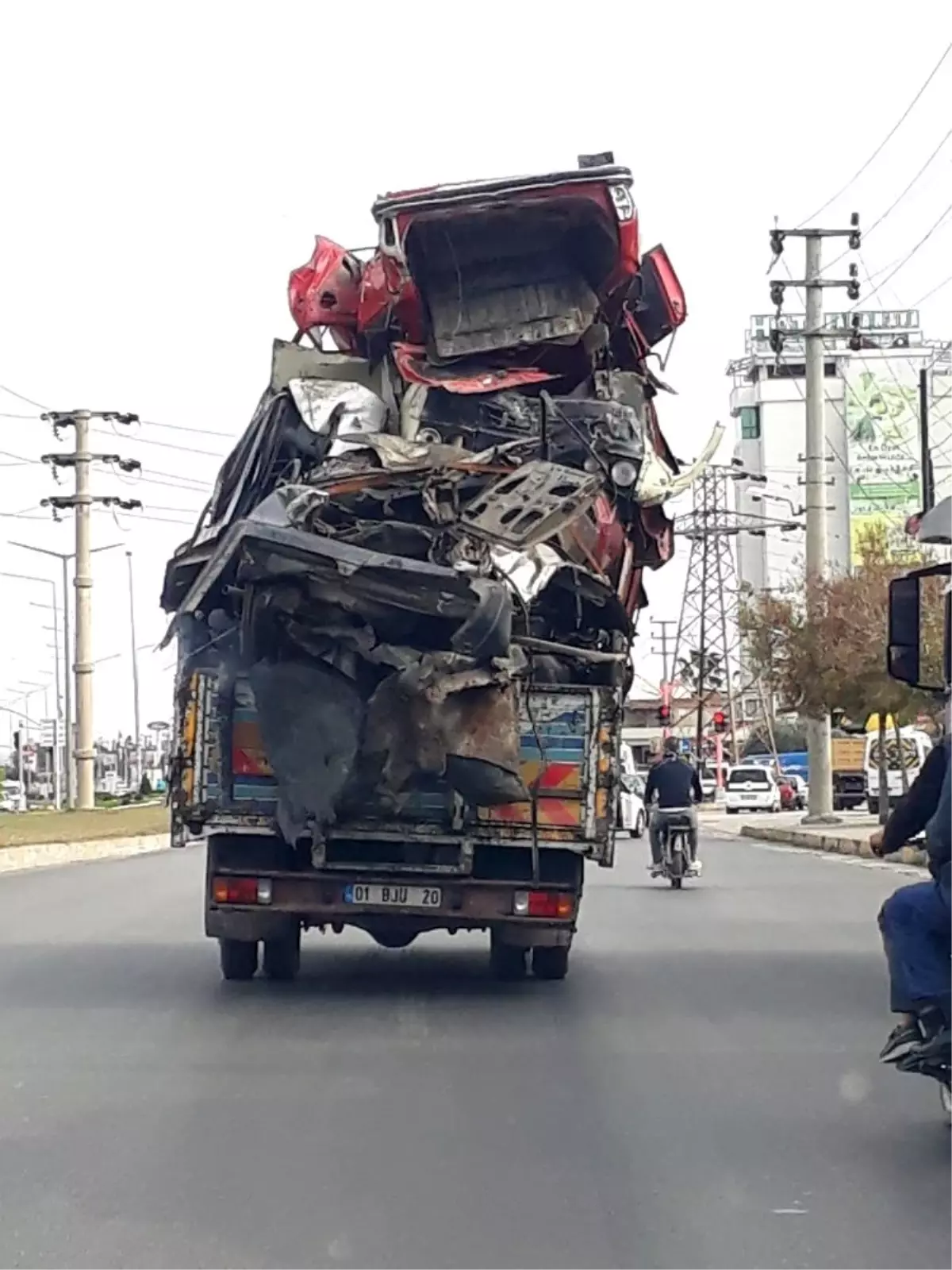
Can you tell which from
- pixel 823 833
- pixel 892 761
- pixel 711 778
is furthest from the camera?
pixel 711 778

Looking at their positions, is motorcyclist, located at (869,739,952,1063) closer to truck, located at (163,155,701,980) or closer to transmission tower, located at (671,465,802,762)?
truck, located at (163,155,701,980)

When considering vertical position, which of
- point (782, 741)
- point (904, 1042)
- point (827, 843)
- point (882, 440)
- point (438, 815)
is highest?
point (882, 440)

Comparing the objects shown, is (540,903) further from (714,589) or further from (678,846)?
(714,589)

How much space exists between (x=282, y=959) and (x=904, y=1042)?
20.4 feet

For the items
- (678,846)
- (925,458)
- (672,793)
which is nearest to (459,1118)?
(925,458)

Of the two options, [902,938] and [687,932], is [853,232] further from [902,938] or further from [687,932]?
[902,938]

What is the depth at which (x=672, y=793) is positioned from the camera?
23516 mm

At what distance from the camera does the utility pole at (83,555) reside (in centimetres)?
4881

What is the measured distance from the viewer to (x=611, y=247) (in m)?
→ 14.5

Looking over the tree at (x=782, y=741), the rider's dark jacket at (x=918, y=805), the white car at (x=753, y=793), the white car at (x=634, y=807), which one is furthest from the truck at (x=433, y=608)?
the tree at (x=782, y=741)

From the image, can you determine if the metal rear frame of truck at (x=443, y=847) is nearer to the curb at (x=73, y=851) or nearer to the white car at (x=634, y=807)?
the curb at (x=73, y=851)

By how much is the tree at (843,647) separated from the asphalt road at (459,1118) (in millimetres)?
21004

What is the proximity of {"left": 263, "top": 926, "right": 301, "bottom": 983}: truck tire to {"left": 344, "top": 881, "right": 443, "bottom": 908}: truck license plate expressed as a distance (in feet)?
2.65

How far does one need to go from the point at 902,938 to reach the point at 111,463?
4642 centimetres
